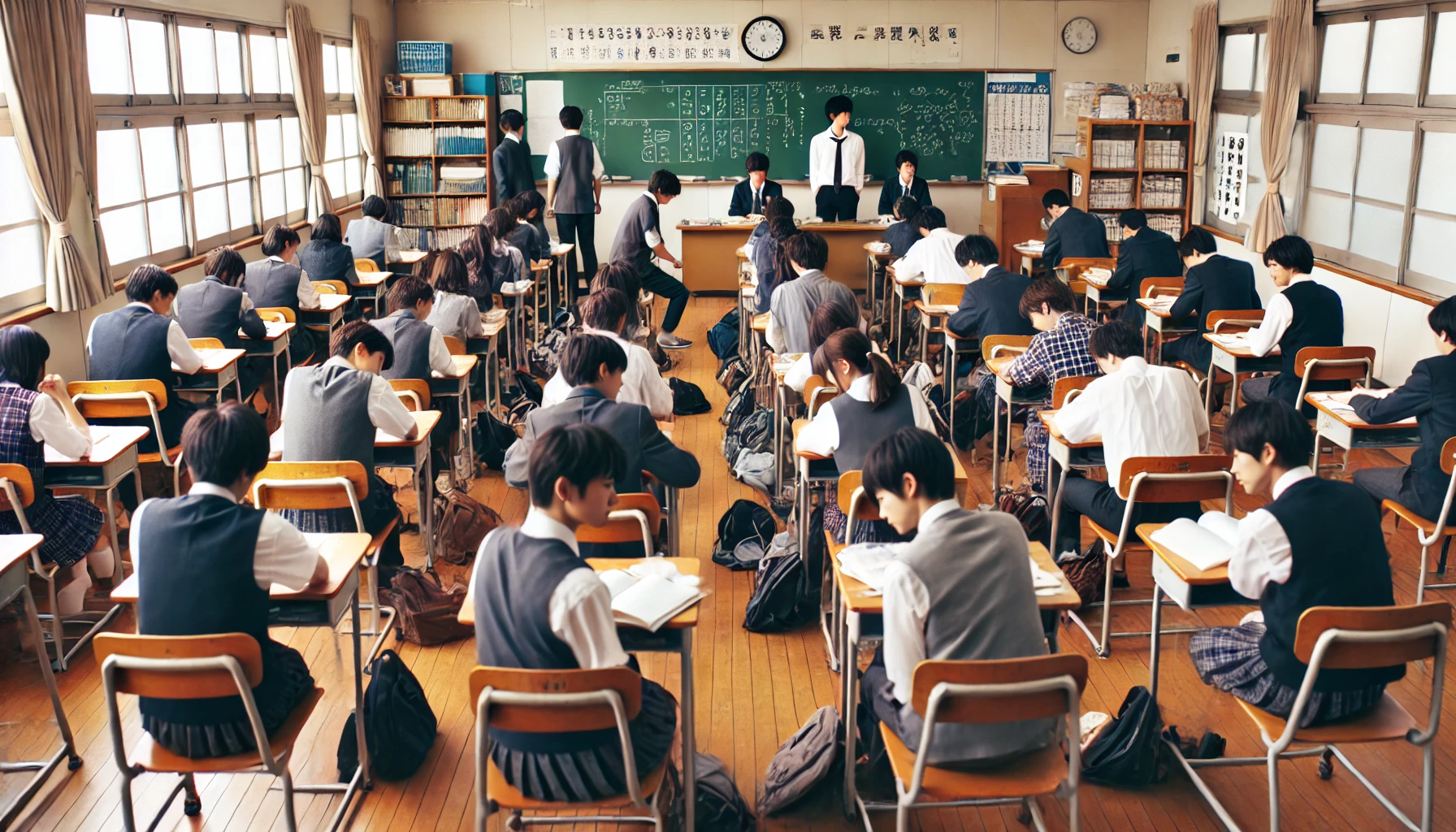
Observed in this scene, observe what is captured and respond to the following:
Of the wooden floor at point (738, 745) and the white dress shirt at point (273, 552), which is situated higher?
the white dress shirt at point (273, 552)

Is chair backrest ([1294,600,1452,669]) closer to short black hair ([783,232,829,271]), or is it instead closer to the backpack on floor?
the backpack on floor

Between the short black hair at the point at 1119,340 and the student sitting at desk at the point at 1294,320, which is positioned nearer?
the short black hair at the point at 1119,340

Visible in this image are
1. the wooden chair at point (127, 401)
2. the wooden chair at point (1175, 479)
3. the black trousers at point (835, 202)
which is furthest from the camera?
the black trousers at point (835, 202)

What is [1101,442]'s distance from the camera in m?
4.21

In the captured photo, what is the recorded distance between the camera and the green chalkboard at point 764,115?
11.3m

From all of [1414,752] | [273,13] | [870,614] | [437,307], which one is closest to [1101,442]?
[1414,752]

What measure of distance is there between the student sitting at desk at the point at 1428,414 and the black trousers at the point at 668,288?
17.0ft

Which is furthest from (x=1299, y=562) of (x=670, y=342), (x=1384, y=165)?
(x=670, y=342)

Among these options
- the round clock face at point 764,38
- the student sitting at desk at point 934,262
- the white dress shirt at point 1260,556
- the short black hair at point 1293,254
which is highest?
the round clock face at point 764,38

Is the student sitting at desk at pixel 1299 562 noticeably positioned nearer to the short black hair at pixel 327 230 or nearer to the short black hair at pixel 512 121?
the short black hair at pixel 327 230

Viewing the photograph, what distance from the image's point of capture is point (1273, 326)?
18.1 ft

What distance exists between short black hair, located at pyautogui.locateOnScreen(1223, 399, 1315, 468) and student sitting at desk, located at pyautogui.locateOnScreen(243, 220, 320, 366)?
18.0 ft

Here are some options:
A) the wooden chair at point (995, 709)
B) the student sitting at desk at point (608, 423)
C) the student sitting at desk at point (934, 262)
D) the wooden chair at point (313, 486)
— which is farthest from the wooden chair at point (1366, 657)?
the student sitting at desk at point (934, 262)

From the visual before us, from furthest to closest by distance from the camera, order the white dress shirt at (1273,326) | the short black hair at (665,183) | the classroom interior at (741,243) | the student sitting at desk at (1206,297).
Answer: the short black hair at (665,183)
the student sitting at desk at (1206,297)
the white dress shirt at (1273,326)
the classroom interior at (741,243)
